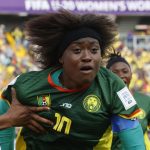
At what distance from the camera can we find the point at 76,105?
3283mm

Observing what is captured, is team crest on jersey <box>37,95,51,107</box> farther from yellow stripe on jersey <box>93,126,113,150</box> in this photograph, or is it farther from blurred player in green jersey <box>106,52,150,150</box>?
blurred player in green jersey <box>106,52,150,150</box>

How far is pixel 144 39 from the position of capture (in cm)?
1641

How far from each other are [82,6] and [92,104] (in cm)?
1292

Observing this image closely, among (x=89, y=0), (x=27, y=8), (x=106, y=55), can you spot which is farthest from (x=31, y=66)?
(x=106, y=55)

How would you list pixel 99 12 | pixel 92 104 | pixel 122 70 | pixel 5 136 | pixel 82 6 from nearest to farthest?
pixel 92 104
pixel 5 136
pixel 122 70
pixel 99 12
pixel 82 6

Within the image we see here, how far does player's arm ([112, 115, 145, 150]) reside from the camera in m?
3.14

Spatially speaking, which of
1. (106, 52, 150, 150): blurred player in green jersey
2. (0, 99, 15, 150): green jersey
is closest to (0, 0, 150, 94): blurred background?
(106, 52, 150, 150): blurred player in green jersey

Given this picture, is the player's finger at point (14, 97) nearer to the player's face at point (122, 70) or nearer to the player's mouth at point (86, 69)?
the player's mouth at point (86, 69)

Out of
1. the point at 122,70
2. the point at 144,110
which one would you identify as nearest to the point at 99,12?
the point at 122,70

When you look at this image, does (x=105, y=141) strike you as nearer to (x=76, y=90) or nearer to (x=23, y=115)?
(x=76, y=90)

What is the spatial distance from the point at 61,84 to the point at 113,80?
0.37 m

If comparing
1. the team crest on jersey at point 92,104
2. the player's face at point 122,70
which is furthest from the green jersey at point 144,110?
the team crest on jersey at point 92,104

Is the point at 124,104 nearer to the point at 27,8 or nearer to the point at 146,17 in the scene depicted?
the point at 27,8

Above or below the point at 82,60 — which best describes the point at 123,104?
below
